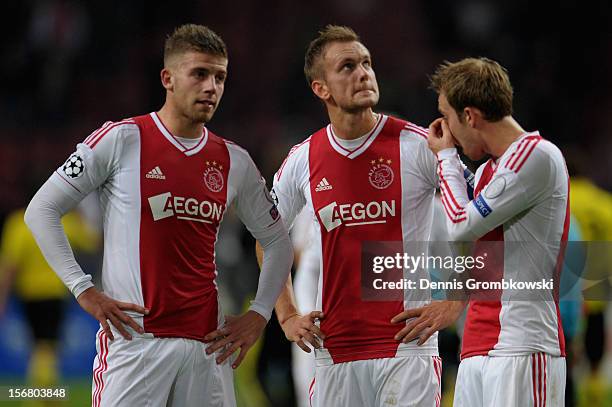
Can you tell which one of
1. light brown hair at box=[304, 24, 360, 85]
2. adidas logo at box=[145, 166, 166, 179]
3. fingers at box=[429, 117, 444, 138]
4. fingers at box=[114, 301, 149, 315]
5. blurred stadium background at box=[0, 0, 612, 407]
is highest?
blurred stadium background at box=[0, 0, 612, 407]

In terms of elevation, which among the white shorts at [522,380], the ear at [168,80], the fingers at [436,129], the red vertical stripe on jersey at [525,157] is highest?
the ear at [168,80]

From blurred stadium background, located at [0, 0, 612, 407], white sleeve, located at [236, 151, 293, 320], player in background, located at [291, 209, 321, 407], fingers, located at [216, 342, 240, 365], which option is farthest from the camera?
blurred stadium background, located at [0, 0, 612, 407]

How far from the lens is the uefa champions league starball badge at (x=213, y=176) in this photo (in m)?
5.13

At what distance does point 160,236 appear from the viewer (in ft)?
16.2

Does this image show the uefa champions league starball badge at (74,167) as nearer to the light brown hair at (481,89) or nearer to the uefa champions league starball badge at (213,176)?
the uefa champions league starball badge at (213,176)

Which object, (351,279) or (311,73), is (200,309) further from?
(311,73)

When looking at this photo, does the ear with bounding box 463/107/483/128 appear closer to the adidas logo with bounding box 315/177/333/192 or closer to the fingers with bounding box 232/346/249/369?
the adidas logo with bounding box 315/177/333/192

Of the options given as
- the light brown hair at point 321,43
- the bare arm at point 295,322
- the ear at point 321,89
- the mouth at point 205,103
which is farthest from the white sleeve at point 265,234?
the light brown hair at point 321,43

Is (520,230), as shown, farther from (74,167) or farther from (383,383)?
(74,167)

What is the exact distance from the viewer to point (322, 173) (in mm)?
5500

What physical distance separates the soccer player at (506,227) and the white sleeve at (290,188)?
1103mm

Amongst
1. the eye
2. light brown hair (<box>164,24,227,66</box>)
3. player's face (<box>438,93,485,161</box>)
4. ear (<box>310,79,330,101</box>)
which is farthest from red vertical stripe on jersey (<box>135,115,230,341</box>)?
player's face (<box>438,93,485,161</box>)

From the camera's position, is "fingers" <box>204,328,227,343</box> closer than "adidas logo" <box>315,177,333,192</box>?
Yes

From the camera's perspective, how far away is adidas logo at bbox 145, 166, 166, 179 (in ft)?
16.4
